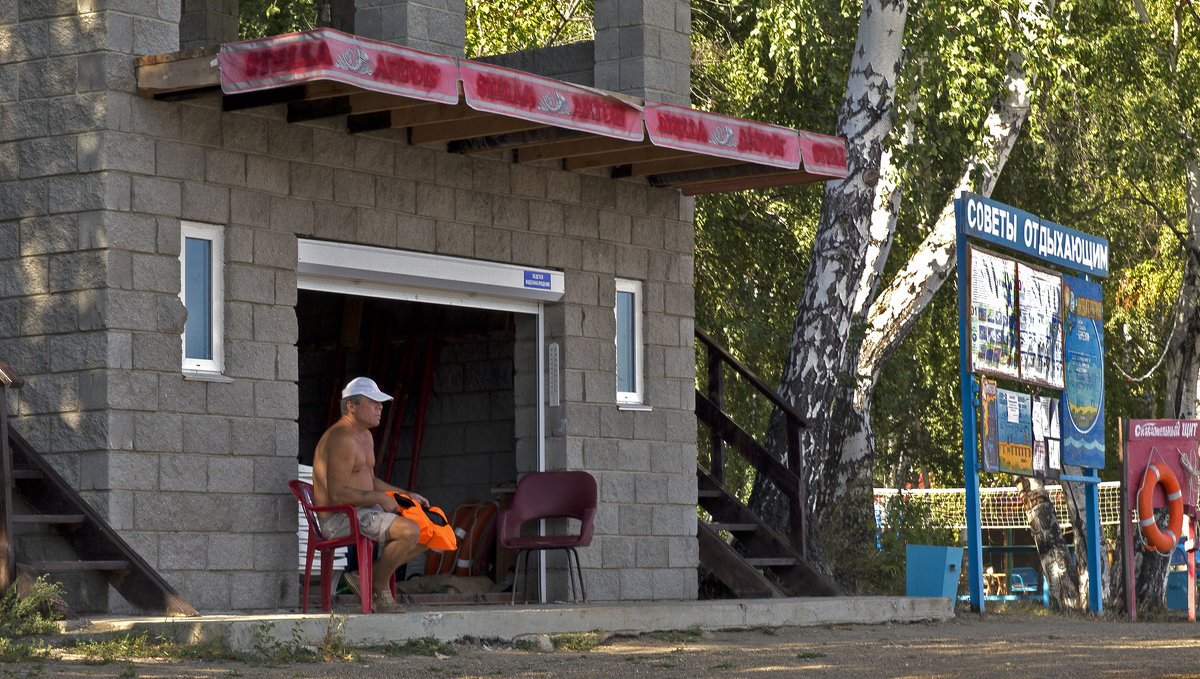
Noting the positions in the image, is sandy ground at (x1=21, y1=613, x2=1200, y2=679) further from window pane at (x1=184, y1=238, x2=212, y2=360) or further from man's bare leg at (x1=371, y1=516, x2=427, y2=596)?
window pane at (x1=184, y1=238, x2=212, y2=360)

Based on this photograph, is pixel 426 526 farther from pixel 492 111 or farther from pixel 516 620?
pixel 492 111

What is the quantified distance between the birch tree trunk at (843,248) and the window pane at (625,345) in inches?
91.9

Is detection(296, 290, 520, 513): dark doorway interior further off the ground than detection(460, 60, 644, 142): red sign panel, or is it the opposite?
detection(460, 60, 644, 142): red sign panel

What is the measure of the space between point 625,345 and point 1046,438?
3868 mm

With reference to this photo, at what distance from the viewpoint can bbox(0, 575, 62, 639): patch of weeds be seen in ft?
27.4

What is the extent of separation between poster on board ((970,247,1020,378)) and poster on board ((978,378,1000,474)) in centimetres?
17

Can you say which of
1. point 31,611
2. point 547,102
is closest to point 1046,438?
point 547,102

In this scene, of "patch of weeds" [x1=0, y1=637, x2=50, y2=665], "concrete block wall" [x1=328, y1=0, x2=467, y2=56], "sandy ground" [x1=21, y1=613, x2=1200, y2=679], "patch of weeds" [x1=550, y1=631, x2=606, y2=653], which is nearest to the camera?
"patch of weeds" [x1=0, y1=637, x2=50, y2=665]

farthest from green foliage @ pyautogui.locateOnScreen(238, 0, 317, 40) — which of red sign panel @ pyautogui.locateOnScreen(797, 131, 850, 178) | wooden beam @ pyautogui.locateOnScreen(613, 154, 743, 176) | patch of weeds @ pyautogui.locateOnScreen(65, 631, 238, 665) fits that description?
patch of weeds @ pyautogui.locateOnScreen(65, 631, 238, 665)

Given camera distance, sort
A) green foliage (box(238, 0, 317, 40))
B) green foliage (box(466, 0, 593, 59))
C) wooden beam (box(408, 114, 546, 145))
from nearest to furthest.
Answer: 1. wooden beam (box(408, 114, 546, 145))
2. green foliage (box(238, 0, 317, 40))
3. green foliage (box(466, 0, 593, 59))

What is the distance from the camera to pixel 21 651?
307 inches

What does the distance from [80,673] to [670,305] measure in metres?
6.57

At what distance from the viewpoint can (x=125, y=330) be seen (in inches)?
384

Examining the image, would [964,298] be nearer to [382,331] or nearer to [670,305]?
[670,305]
